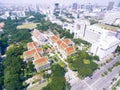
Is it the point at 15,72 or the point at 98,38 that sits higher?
the point at 98,38

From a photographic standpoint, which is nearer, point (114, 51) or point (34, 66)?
point (34, 66)

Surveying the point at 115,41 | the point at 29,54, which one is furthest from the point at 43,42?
the point at 115,41

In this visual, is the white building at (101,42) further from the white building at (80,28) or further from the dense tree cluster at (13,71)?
the dense tree cluster at (13,71)

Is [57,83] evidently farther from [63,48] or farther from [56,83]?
[63,48]

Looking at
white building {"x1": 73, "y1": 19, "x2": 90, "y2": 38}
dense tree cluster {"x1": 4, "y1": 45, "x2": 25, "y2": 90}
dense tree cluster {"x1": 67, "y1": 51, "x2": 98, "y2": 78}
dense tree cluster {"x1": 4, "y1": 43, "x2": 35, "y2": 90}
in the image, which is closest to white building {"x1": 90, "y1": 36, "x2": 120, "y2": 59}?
dense tree cluster {"x1": 67, "y1": 51, "x2": 98, "y2": 78}

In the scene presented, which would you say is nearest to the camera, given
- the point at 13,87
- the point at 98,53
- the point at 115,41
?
the point at 13,87

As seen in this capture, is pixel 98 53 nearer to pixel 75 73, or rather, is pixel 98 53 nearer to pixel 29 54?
pixel 75 73

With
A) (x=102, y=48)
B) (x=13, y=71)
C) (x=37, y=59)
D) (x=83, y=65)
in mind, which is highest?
(x=102, y=48)

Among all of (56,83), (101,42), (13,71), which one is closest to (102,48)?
(101,42)
